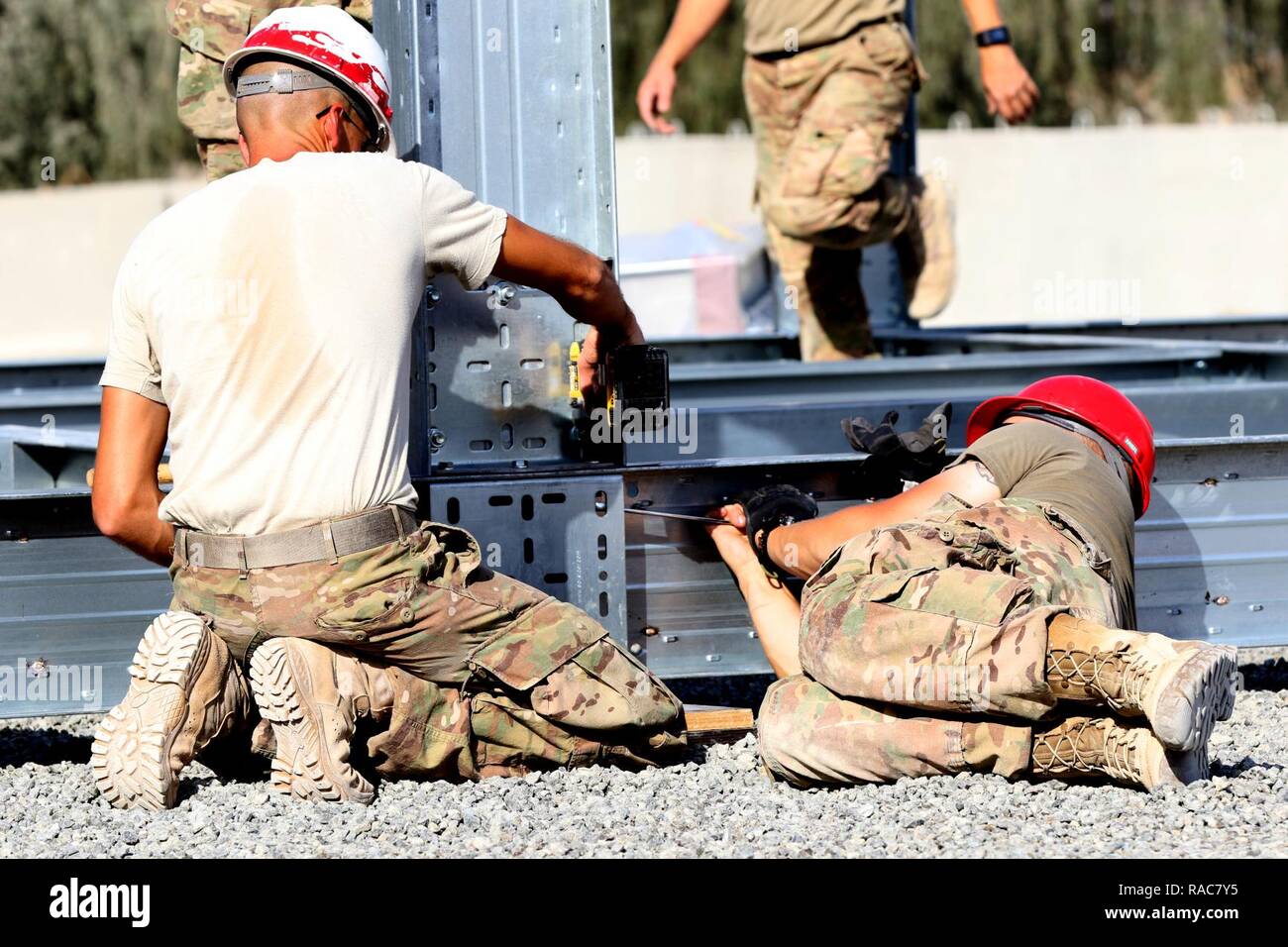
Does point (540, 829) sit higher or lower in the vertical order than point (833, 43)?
lower

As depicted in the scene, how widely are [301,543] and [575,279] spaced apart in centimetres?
84

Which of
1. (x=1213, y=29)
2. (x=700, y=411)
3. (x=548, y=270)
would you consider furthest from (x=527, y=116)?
(x=1213, y=29)

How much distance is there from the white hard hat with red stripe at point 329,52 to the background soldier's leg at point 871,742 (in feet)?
5.00

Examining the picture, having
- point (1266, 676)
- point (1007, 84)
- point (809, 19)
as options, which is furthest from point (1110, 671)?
point (809, 19)

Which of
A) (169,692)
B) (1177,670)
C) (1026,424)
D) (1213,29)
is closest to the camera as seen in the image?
(1177,670)

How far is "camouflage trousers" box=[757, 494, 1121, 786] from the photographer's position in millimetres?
3174

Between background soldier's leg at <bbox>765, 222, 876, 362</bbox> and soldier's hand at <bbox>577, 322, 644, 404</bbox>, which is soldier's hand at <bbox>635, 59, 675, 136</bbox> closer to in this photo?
background soldier's leg at <bbox>765, 222, 876, 362</bbox>

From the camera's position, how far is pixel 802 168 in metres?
6.74

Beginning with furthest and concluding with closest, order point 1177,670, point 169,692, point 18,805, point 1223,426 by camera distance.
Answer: point 1223,426, point 18,805, point 169,692, point 1177,670

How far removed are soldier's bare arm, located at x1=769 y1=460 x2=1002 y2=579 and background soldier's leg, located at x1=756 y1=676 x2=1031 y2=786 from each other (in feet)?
1.27

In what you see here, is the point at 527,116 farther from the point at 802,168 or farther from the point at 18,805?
the point at 802,168

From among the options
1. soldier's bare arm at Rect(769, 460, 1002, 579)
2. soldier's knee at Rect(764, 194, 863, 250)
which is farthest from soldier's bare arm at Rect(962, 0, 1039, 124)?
soldier's bare arm at Rect(769, 460, 1002, 579)

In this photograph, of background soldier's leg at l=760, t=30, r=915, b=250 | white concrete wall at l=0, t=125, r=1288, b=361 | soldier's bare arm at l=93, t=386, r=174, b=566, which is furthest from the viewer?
white concrete wall at l=0, t=125, r=1288, b=361

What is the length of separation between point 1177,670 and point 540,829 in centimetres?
120
